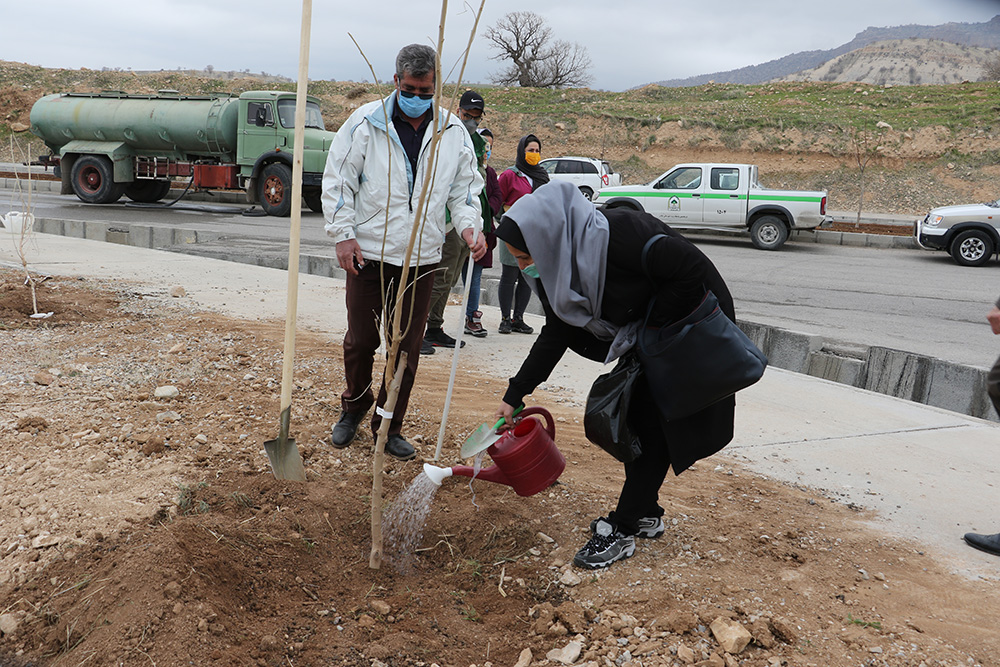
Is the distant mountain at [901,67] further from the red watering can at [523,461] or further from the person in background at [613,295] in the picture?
the red watering can at [523,461]

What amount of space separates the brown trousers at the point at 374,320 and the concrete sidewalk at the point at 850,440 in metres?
1.59

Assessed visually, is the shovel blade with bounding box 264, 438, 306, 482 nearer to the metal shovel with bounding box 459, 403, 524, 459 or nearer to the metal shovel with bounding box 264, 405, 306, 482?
A: the metal shovel with bounding box 264, 405, 306, 482

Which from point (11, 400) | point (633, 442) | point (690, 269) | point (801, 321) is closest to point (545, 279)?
point (690, 269)

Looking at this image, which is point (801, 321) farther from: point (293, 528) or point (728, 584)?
point (293, 528)

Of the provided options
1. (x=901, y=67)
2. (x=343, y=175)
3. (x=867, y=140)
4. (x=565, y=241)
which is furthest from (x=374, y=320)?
(x=901, y=67)

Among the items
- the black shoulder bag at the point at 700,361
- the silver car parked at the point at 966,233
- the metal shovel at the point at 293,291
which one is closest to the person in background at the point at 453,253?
the metal shovel at the point at 293,291

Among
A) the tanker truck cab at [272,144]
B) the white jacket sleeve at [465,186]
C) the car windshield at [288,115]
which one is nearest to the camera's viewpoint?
the white jacket sleeve at [465,186]

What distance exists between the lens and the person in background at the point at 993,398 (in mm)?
3078

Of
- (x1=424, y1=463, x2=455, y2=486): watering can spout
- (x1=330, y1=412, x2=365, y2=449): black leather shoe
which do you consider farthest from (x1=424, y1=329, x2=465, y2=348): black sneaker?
(x1=424, y1=463, x2=455, y2=486): watering can spout

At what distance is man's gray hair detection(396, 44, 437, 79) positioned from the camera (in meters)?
3.38

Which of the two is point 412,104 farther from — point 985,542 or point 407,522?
point 985,542

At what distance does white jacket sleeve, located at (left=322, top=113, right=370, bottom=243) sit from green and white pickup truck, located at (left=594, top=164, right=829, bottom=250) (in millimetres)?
11517

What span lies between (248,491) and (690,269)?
2.07m

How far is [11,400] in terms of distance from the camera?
4.18 metres
